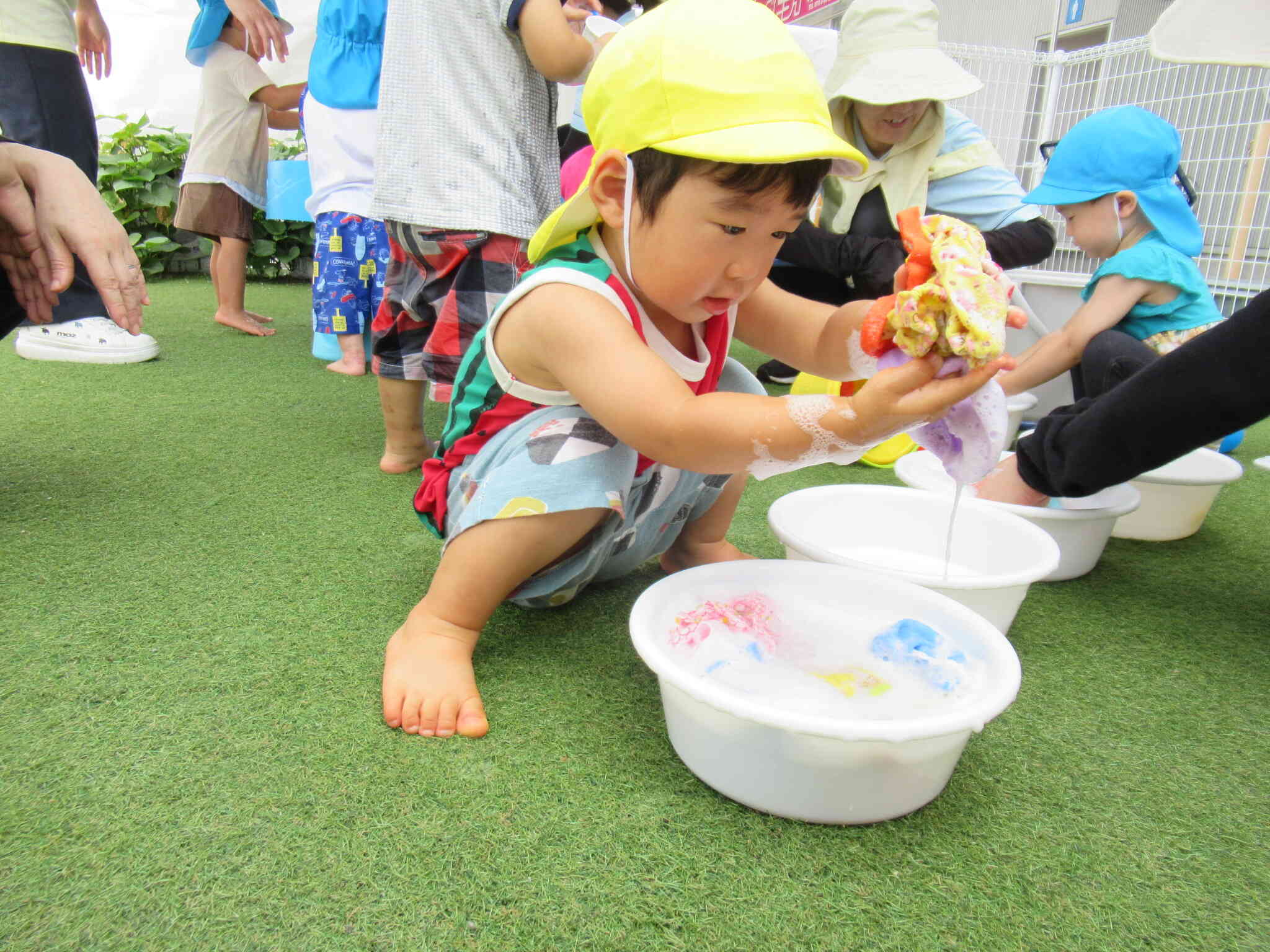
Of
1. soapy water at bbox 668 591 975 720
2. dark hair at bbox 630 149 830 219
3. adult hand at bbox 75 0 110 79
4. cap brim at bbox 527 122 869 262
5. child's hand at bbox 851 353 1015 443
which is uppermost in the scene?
adult hand at bbox 75 0 110 79

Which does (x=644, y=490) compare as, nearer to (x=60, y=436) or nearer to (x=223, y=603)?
(x=223, y=603)

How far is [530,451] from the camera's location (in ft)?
3.19

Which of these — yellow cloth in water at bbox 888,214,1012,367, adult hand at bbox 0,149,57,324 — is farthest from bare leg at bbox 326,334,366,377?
yellow cloth in water at bbox 888,214,1012,367

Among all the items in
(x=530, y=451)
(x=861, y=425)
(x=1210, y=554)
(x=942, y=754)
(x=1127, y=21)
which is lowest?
(x=1210, y=554)

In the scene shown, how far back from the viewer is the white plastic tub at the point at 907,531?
48.3 inches

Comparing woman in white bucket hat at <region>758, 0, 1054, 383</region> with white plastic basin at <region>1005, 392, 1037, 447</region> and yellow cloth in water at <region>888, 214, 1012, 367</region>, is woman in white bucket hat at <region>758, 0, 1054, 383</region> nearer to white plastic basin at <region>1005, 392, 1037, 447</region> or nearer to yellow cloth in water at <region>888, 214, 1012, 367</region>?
white plastic basin at <region>1005, 392, 1037, 447</region>

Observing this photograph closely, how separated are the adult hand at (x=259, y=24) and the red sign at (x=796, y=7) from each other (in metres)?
1.66

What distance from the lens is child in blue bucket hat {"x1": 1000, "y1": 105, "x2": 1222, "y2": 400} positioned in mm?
1706

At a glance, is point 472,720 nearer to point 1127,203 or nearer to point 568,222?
point 568,222

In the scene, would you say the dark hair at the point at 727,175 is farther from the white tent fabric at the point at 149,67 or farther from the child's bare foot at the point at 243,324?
the white tent fabric at the point at 149,67

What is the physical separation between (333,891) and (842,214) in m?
2.02

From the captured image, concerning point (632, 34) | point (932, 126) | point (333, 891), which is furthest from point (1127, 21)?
point (333, 891)

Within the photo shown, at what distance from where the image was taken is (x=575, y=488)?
94 cm

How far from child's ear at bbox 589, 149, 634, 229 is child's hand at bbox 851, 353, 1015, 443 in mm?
364
